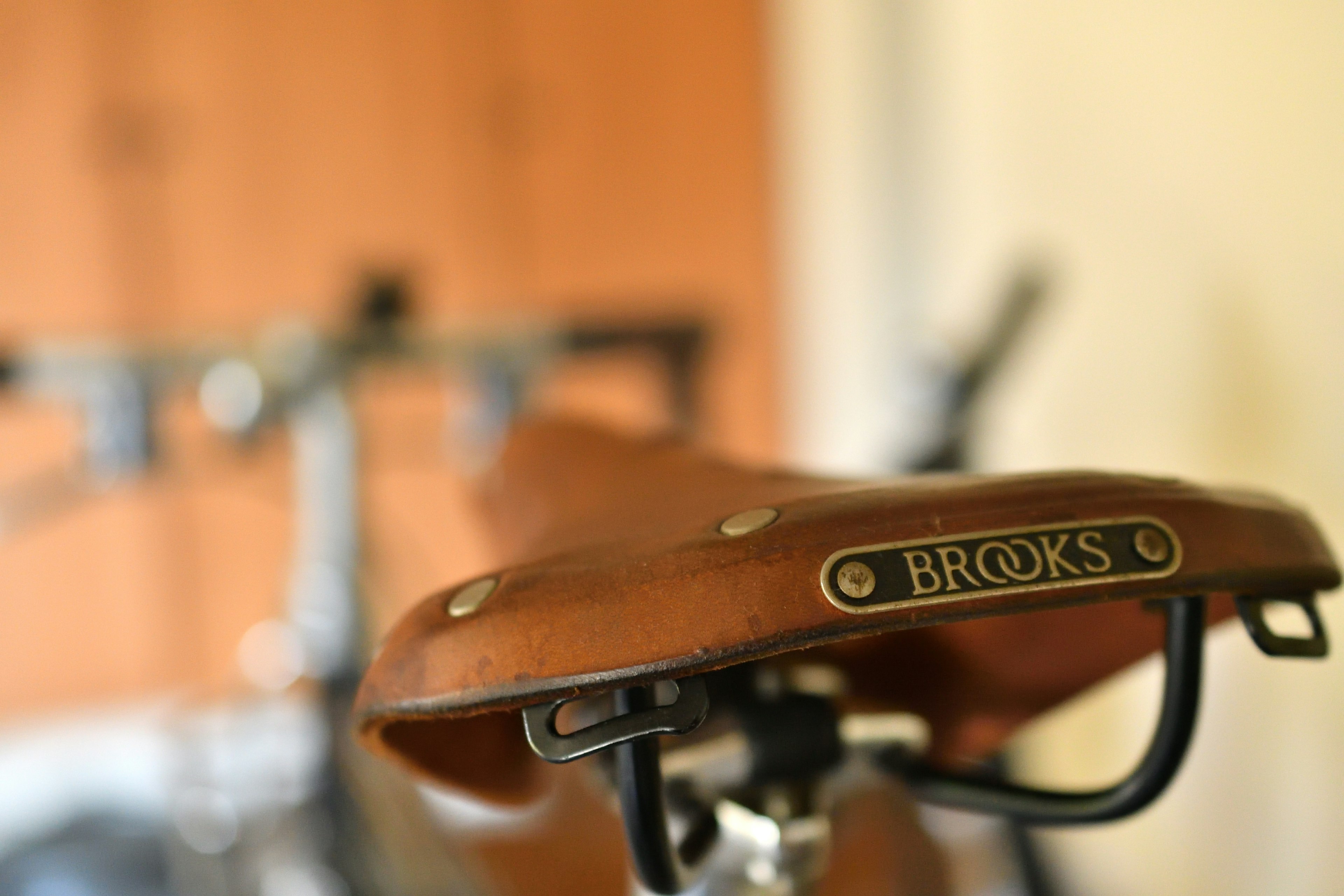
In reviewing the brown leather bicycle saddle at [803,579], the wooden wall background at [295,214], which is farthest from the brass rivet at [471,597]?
the wooden wall background at [295,214]

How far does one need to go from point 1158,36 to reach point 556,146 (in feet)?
6.25

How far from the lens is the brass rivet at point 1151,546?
1.21 ft

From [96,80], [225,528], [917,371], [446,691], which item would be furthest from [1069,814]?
[96,80]

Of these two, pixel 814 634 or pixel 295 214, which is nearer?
pixel 814 634

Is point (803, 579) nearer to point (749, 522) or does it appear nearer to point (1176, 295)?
point (749, 522)

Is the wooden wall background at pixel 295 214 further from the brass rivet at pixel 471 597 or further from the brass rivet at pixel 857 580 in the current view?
the brass rivet at pixel 857 580

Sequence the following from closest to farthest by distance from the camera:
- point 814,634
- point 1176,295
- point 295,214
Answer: point 814,634
point 1176,295
point 295,214

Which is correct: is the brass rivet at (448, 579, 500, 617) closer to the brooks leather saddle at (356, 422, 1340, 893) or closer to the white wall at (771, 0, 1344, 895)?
the brooks leather saddle at (356, 422, 1340, 893)

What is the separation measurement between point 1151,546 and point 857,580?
0.11 m

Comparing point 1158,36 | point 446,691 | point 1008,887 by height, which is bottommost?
point 1008,887

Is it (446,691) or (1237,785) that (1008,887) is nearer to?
(1237,785)

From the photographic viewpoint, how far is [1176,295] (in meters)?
1.11

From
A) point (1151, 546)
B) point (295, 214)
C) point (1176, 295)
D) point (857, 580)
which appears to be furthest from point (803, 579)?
point (295, 214)

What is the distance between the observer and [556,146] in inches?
111
